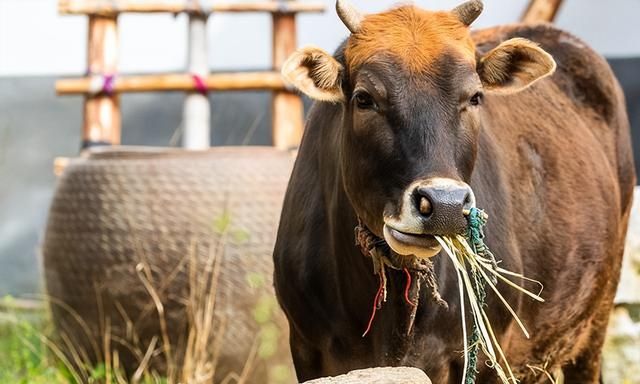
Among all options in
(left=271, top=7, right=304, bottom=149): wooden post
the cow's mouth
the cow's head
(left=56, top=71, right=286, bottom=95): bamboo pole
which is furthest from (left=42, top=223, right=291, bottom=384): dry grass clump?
the cow's mouth

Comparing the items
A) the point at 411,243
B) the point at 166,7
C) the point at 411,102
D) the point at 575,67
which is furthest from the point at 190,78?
the point at 411,243

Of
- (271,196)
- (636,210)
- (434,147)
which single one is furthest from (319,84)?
(636,210)

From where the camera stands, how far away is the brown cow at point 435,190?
127 inches

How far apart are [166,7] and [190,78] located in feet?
1.43

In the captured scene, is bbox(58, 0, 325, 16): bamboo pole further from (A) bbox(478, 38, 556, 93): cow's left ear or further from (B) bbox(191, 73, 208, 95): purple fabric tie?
(A) bbox(478, 38, 556, 93): cow's left ear

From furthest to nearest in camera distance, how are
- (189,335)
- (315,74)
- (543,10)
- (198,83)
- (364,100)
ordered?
(543,10)
(198,83)
(189,335)
(315,74)
(364,100)

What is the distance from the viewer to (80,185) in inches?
219

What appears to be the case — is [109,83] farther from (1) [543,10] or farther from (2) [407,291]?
(2) [407,291]

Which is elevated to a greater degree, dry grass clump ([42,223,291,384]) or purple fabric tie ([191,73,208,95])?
purple fabric tie ([191,73,208,95])

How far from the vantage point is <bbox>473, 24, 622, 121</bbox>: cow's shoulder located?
17.0 feet

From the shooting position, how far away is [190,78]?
6.31 m

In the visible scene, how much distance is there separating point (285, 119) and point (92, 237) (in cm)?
137

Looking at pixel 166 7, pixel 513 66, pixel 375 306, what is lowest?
pixel 375 306

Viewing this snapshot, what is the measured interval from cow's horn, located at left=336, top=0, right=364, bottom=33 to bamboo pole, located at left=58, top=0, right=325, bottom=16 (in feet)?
9.01
